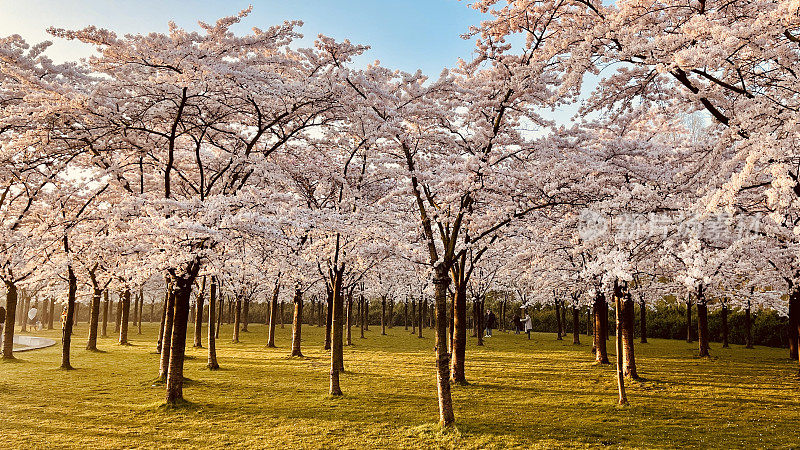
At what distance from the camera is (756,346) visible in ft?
102

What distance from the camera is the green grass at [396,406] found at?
977cm

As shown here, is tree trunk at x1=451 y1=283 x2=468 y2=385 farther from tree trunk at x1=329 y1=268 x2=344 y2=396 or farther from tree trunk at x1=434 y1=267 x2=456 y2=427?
A: tree trunk at x1=434 y1=267 x2=456 y2=427

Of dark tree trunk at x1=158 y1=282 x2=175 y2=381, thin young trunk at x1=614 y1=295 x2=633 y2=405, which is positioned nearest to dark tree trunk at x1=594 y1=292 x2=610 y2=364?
thin young trunk at x1=614 y1=295 x2=633 y2=405

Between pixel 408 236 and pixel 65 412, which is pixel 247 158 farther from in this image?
pixel 65 412

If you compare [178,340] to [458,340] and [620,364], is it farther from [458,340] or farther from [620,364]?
[620,364]

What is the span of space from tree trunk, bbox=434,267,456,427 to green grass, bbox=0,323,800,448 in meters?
0.38

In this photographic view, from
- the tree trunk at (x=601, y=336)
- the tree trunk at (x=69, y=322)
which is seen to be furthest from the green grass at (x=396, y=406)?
the tree trunk at (x=601, y=336)

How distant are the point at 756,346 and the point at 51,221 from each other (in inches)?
1561

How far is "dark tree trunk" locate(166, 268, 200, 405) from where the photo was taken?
40.4 feet

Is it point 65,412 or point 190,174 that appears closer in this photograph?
point 65,412

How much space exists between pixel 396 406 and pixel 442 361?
8.90 feet

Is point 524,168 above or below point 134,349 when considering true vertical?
above

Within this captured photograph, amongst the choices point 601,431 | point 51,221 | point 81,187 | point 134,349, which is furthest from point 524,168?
point 134,349

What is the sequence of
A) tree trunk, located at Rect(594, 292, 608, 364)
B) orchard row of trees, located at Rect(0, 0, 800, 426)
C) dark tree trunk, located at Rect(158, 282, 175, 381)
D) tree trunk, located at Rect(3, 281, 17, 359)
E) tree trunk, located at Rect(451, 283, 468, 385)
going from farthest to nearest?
tree trunk, located at Rect(594, 292, 608, 364) < tree trunk, located at Rect(3, 281, 17, 359) < tree trunk, located at Rect(451, 283, 468, 385) < dark tree trunk, located at Rect(158, 282, 175, 381) < orchard row of trees, located at Rect(0, 0, 800, 426)
